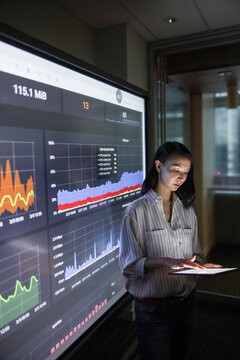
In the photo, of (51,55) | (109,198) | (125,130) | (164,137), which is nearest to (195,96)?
(164,137)

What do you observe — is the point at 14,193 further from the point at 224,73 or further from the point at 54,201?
the point at 224,73

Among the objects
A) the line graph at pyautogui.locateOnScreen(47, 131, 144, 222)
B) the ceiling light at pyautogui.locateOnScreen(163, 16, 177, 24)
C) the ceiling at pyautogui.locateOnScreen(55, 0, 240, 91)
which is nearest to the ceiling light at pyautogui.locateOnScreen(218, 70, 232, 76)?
the ceiling at pyautogui.locateOnScreen(55, 0, 240, 91)

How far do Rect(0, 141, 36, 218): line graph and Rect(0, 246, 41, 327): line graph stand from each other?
17cm

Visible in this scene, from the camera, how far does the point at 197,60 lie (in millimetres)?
2779

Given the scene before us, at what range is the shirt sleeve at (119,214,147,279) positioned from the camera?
4.34 feet

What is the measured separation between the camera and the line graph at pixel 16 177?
994 mm

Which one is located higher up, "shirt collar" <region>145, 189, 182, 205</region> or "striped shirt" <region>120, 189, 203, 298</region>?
"shirt collar" <region>145, 189, 182, 205</region>

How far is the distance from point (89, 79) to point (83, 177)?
0.49 m

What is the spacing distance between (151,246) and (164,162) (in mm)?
407

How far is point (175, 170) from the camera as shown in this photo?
1.40 metres

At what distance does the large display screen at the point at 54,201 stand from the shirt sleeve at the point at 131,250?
0.67 ft

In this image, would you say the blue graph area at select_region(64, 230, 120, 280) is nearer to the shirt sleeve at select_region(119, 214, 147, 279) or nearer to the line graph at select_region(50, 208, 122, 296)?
the line graph at select_region(50, 208, 122, 296)

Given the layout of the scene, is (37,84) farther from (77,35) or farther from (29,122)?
(77,35)

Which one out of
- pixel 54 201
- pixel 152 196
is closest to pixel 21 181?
pixel 54 201
